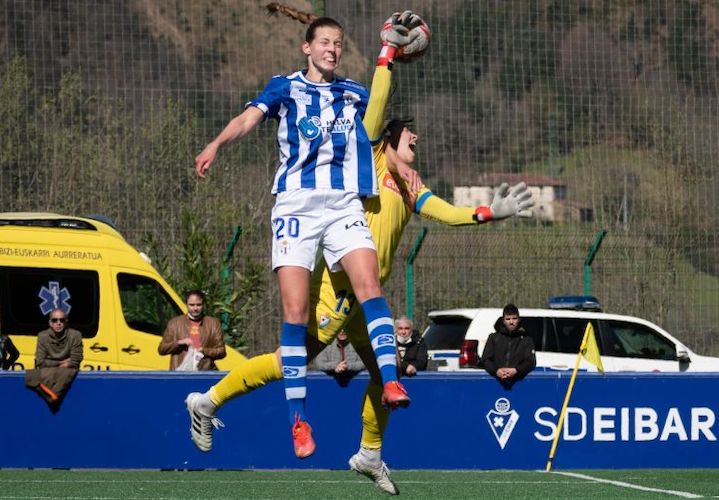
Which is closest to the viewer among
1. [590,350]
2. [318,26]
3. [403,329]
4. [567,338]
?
[318,26]

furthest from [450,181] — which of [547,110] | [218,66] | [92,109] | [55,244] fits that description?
[55,244]

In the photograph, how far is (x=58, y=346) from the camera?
1395 cm

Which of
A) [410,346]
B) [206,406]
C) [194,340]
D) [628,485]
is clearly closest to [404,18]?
[206,406]

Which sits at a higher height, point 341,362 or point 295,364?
point 295,364

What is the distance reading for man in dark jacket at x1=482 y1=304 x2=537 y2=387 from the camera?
13781 mm

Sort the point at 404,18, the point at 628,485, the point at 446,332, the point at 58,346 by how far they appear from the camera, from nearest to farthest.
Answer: the point at 404,18
the point at 628,485
the point at 58,346
the point at 446,332

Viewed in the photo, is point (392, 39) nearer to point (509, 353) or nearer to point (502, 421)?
point (502, 421)

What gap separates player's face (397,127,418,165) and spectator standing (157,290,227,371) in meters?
7.05

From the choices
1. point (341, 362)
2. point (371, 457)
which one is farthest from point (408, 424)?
point (371, 457)

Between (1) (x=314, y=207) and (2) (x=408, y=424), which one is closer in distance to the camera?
(1) (x=314, y=207)

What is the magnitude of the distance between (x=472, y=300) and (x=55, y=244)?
592 cm

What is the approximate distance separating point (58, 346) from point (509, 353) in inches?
168

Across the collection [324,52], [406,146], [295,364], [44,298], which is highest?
[324,52]

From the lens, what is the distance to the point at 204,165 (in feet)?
22.7
